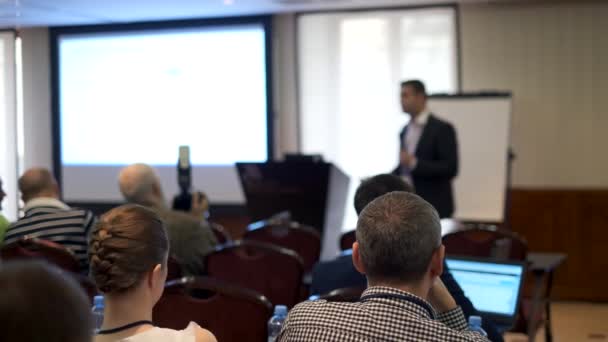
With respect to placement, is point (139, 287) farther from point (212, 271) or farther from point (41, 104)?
point (41, 104)

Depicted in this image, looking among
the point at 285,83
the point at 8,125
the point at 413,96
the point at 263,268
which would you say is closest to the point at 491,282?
the point at 263,268

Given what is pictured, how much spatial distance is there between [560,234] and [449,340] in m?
5.51

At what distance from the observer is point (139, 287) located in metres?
1.64

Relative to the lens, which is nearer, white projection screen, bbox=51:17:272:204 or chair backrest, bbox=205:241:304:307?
chair backrest, bbox=205:241:304:307

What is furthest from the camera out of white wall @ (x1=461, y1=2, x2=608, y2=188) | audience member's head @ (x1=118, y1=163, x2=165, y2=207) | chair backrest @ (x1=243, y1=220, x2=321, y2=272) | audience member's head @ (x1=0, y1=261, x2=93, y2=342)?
white wall @ (x1=461, y1=2, x2=608, y2=188)

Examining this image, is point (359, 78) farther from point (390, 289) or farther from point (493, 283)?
point (390, 289)

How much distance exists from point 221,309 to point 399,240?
0.88 meters

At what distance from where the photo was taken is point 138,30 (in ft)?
25.3

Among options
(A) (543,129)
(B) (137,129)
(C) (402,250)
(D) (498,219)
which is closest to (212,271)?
(C) (402,250)

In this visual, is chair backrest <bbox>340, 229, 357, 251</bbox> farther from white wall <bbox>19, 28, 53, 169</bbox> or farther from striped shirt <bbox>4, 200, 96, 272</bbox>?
white wall <bbox>19, 28, 53, 169</bbox>

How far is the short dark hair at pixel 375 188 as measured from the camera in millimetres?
2424

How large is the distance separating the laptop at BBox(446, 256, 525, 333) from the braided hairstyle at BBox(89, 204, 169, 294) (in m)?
1.37

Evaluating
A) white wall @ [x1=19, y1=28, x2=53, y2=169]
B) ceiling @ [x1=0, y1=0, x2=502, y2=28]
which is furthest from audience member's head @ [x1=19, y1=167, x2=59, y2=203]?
white wall @ [x1=19, y1=28, x2=53, y2=169]

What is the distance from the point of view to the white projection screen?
750cm
